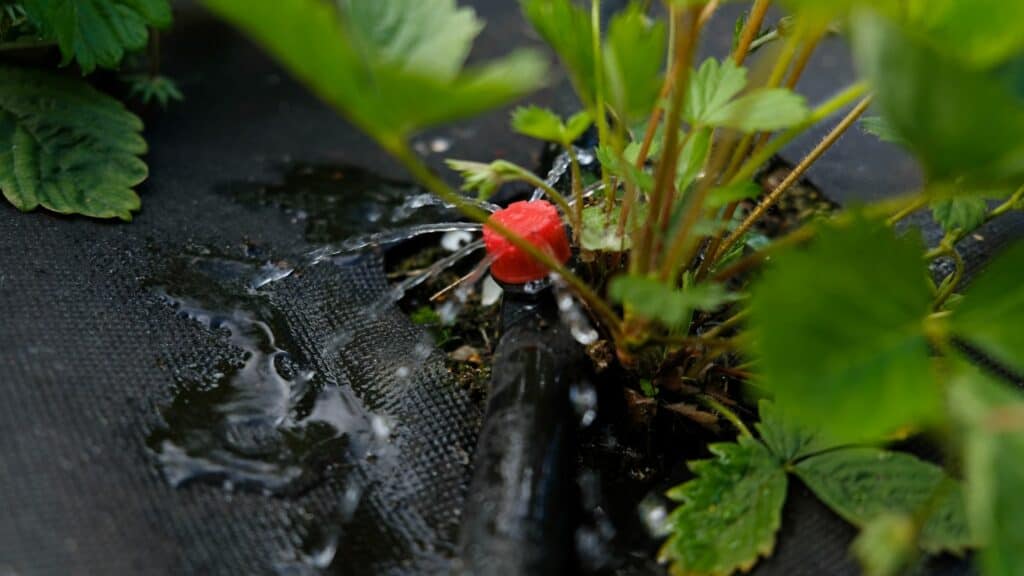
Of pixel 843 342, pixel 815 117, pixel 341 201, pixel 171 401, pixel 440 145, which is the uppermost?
pixel 815 117

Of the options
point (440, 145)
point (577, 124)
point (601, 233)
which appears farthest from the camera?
point (440, 145)

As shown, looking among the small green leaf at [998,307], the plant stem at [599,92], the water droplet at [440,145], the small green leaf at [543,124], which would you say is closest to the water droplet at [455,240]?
the water droplet at [440,145]

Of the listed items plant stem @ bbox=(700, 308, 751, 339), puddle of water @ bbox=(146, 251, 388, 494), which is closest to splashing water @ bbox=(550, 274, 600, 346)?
plant stem @ bbox=(700, 308, 751, 339)

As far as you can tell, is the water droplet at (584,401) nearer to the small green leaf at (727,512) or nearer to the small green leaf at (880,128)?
the small green leaf at (727,512)

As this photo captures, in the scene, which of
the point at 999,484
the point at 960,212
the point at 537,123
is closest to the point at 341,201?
the point at 537,123

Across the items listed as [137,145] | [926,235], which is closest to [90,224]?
[137,145]

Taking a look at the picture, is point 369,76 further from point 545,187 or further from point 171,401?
point 171,401

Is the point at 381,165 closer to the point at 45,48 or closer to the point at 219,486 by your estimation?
the point at 45,48
